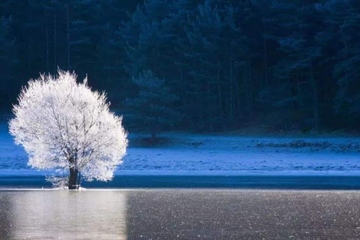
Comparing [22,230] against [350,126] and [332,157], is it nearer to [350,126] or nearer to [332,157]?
[332,157]

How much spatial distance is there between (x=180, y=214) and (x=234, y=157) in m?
33.4

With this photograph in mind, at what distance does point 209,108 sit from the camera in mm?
80062

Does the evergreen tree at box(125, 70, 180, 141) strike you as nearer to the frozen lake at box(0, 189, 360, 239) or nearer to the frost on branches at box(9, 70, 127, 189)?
the frost on branches at box(9, 70, 127, 189)

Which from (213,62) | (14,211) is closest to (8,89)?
(213,62)

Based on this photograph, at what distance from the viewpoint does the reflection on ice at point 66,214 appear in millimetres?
23719

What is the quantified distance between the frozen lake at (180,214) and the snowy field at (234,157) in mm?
16093

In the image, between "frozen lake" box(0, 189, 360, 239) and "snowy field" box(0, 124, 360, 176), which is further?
"snowy field" box(0, 124, 360, 176)

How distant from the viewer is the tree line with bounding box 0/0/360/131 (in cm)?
7356

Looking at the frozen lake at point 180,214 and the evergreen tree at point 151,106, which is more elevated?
the evergreen tree at point 151,106

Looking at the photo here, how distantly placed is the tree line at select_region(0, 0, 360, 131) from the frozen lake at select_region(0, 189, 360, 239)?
3296 cm

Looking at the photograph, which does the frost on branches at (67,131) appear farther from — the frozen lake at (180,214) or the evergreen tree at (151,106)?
the evergreen tree at (151,106)

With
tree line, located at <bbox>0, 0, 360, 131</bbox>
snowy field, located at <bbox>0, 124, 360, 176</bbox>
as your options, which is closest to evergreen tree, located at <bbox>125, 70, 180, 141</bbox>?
tree line, located at <bbox>0, 0, 360, 131</bbox>

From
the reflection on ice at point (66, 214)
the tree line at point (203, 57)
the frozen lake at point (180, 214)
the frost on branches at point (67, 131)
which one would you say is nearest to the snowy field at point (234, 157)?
the tree line at point (203, 57)

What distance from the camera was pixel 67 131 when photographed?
4519 centimetres
